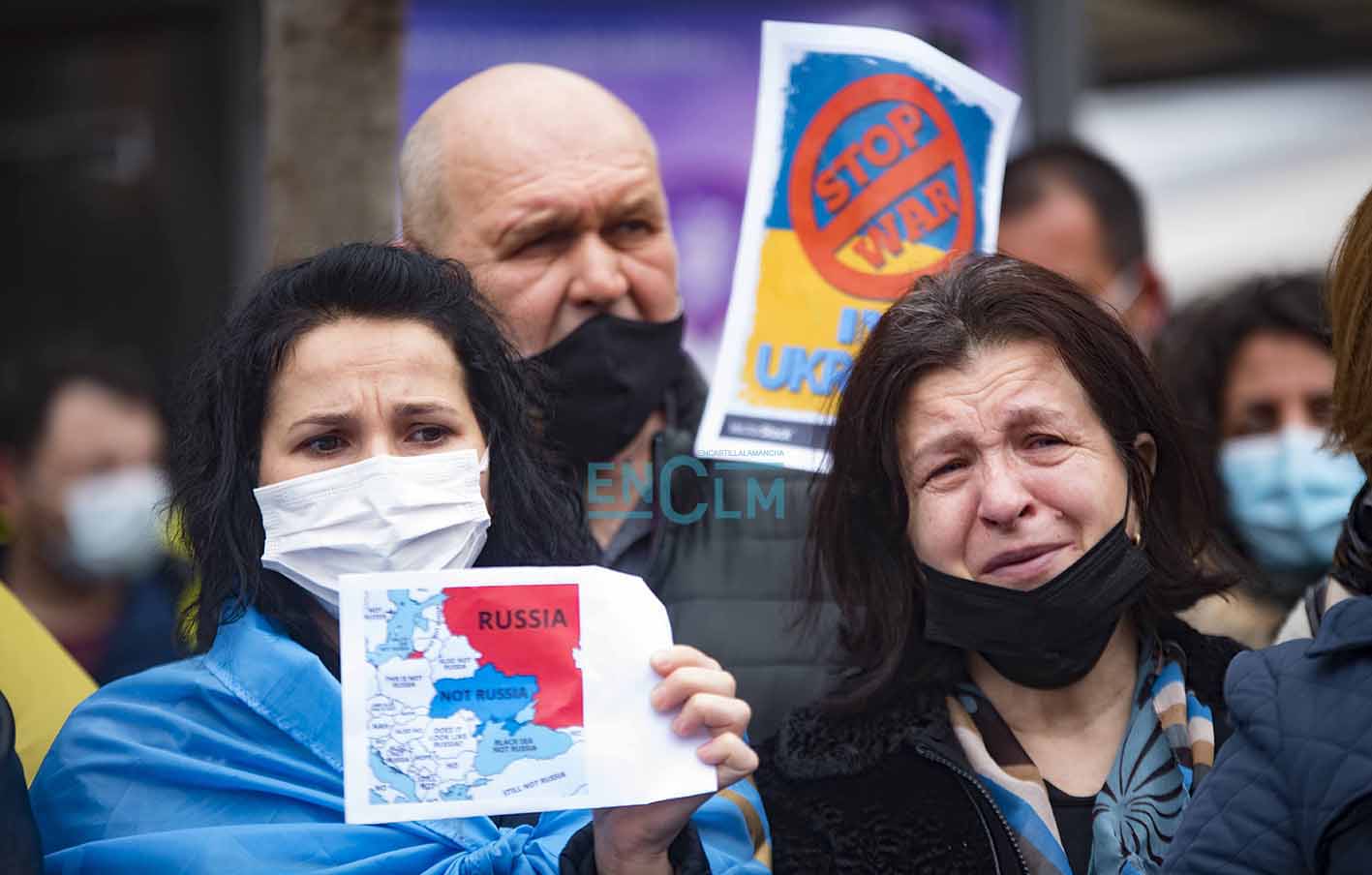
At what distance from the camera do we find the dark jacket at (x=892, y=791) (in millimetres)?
2840

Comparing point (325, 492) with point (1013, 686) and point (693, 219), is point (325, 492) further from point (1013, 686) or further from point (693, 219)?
point (693, 219)

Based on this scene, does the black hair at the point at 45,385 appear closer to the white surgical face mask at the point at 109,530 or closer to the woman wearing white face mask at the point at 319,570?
the white surgical face mask at the point at 109,530

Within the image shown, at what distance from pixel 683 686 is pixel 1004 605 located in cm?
60

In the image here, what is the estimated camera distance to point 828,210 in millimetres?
3518

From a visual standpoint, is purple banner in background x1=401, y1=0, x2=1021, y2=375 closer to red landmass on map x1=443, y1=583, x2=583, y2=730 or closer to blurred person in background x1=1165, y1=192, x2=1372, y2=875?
red landmass on map x1=443, y1=583, x2=583, y2=730

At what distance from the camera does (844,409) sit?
3.12 meters

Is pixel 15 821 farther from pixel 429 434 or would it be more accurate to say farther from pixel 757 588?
pixel 757 588

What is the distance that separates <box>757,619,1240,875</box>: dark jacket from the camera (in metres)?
2.84

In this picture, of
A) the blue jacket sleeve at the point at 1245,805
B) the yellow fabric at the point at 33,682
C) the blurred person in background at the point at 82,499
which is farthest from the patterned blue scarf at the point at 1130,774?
the blurred person in background at the point at 82,499

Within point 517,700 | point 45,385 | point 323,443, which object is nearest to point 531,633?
point 517,700

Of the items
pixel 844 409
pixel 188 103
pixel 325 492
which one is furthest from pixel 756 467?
pixel 188 103

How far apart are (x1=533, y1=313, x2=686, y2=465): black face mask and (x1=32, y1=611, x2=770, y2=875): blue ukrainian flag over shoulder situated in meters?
0.84

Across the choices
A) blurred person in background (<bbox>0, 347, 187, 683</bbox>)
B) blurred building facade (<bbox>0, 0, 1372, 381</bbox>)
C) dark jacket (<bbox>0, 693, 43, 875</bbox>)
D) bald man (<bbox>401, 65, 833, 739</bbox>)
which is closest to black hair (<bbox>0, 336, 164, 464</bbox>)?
blurred person in background (<bbox>0, 347, 187, 683</bbox>)

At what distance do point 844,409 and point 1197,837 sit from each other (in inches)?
40.6
